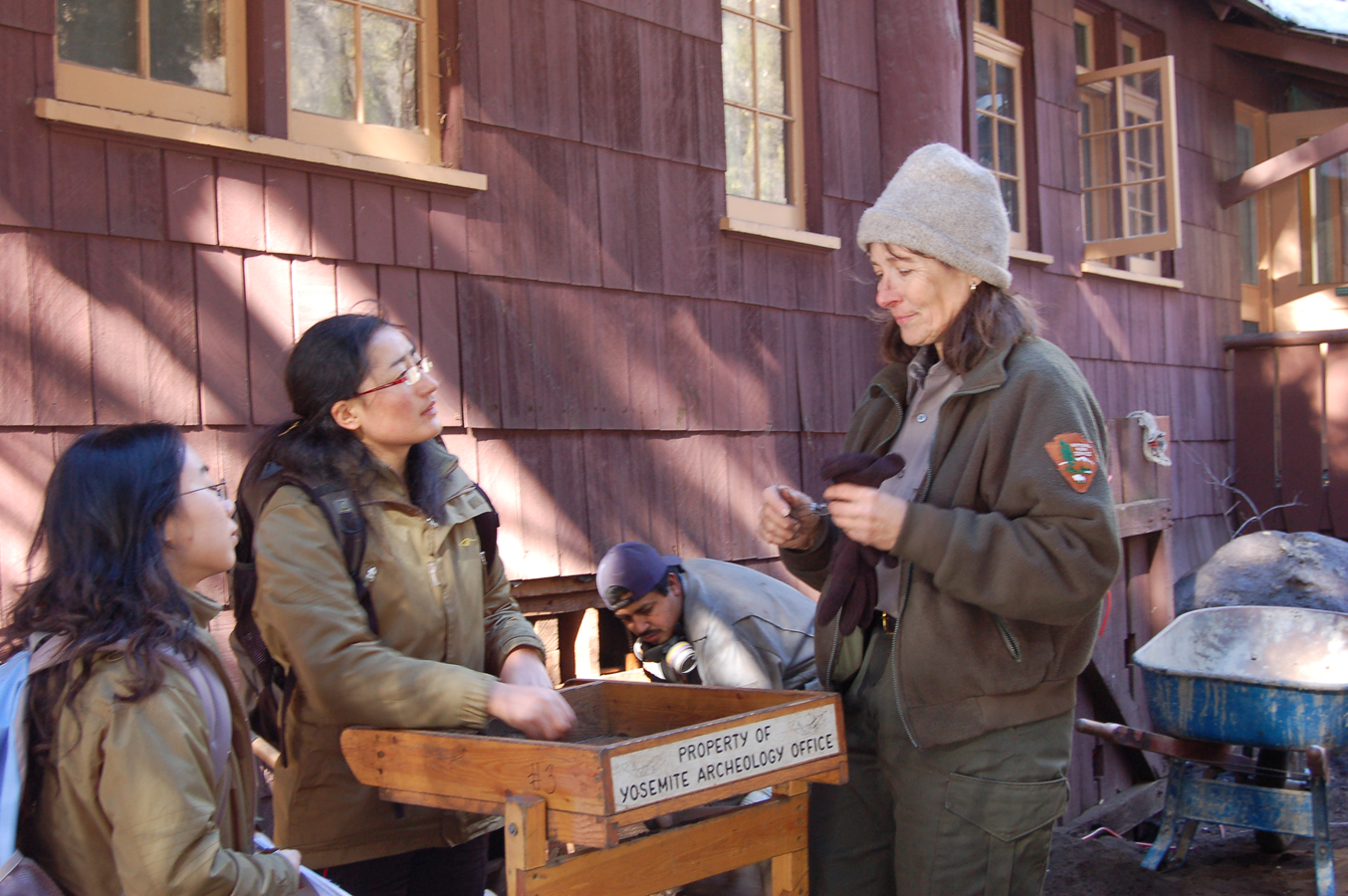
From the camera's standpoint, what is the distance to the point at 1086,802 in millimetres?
6484

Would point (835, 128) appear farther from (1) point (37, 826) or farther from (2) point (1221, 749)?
(1) point (37, 826)

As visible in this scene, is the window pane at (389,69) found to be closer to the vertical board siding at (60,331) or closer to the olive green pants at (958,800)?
the vertical board siding at (60,331)

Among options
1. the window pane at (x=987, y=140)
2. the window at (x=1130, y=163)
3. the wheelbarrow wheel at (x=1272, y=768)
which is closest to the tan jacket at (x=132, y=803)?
the wheelbarrow wheel at (x=1272, y=768)

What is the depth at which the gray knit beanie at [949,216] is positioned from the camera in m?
2.28

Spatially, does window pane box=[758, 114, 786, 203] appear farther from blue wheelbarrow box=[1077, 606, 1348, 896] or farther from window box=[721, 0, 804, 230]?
blue wheelbarrow box=[1077, 606, 1348, 896]

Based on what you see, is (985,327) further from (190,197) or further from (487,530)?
(190,197)

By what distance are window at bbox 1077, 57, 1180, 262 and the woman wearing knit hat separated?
630 cm

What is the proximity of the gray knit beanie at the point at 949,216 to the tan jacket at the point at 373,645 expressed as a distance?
0.98 meters

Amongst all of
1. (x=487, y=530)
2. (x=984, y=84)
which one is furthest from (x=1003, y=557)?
(x=984, y=84)

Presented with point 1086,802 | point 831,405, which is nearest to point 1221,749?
point 1086,802

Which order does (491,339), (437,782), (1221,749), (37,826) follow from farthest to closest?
(1221,749) → (491,339) → (437,782) → (37,826)

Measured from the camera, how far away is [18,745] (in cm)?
167

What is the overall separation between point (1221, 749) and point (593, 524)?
3.07m

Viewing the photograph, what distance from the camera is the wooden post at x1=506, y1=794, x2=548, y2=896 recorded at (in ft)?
5.93
